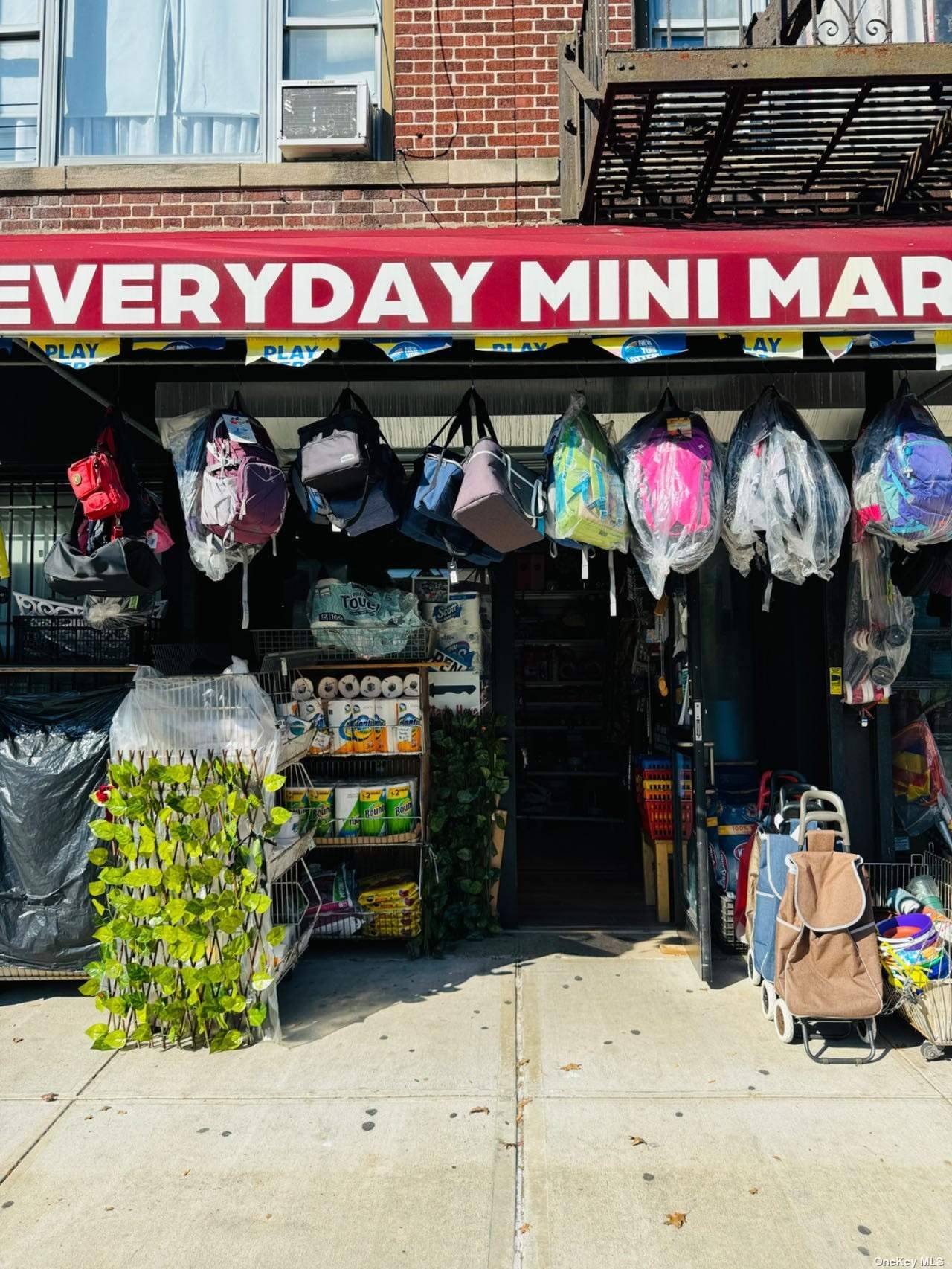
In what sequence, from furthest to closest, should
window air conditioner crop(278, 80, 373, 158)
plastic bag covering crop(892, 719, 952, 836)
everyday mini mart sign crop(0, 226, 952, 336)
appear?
window air conditioner crop(278, 80, 373, 158), plastic bag covering crop(892, 719, 952, 836), everyday mini mart sign crop(0, 226, 952, 336)

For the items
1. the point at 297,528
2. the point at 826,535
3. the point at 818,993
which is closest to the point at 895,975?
the point at 818,993

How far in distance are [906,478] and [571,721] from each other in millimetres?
6020

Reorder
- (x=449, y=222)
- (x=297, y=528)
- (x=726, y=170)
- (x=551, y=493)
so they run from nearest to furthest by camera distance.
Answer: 1. (x=551, y=493)
2. (x=726, y=170)
3. (x=297, y=528)
4. (x=449, y=222)

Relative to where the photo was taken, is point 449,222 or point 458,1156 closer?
point 458,1156

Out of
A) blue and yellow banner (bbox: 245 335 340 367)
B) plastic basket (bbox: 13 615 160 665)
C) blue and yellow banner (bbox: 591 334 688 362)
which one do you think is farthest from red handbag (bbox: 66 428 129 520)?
blue and yellow banner (bbox: 591 334 688 362)

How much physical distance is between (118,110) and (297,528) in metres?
3.39

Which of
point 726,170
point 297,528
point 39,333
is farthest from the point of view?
point 297,528

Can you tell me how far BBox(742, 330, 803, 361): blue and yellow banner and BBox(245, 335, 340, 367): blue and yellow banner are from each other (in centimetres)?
198

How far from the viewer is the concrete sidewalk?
3.06 m

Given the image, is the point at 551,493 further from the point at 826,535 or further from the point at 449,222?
the point at 449,222

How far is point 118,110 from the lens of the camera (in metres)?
6.37

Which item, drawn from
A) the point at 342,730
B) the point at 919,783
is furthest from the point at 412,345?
the point at 919,783

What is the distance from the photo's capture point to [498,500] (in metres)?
4.27

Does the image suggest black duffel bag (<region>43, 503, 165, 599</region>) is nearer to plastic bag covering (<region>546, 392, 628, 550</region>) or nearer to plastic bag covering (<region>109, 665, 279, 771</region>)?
plastic bag covering (<region>109, 665, 279, 771</region>)
